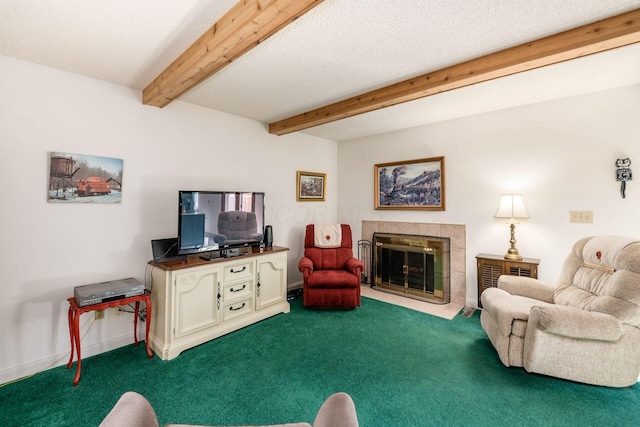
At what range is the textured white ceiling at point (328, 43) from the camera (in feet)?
5.28

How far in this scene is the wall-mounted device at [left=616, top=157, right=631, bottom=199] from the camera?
266 centimetres

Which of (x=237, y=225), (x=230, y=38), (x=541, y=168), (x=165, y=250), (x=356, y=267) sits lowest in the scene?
(x=356, y=267)

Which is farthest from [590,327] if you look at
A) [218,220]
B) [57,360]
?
[57,360]

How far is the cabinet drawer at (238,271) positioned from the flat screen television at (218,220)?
236 millimetres

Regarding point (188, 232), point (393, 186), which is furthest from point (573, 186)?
point (188, 232)

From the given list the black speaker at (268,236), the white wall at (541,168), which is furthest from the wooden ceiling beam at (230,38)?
the white wall at (541,168)

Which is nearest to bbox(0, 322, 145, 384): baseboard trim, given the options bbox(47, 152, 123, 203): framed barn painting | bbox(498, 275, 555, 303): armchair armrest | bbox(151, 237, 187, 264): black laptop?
bbox(151, 237, 187, 264): black laptop

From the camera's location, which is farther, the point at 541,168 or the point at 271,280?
the point at 271,280

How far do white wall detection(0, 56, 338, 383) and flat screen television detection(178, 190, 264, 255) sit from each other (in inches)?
14.0

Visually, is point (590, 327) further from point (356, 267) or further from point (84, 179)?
point (84, 179)

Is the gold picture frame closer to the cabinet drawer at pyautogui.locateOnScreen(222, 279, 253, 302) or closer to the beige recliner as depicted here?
the cabinet drawer at pyautogui.locateOnScreen(222, 279, 253, 302)

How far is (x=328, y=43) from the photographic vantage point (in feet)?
6.43

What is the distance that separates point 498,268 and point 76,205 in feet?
14.1

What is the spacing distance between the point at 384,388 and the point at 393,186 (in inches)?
116
